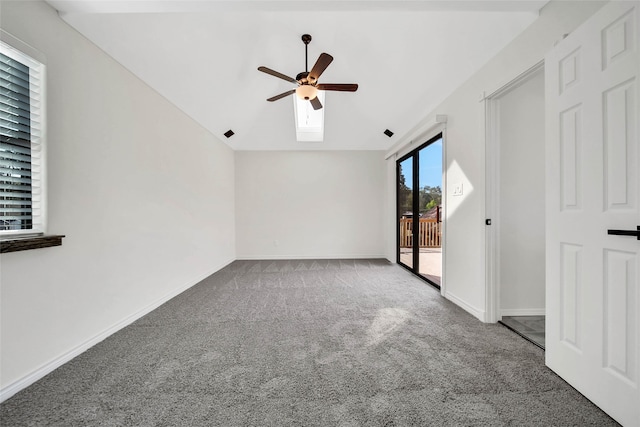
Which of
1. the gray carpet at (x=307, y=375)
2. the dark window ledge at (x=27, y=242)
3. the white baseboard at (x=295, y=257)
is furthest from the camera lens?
the white baseboard at (x=295, y=257)

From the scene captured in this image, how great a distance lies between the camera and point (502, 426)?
1.25 metres

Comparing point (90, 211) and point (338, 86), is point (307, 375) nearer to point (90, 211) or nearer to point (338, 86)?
point (90, 211)

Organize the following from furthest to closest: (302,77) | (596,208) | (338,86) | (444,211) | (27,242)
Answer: (444,211) → (338,86) → (302,77) → (27,242) → (596,208)

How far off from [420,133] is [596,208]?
Answer: 253 centimetres

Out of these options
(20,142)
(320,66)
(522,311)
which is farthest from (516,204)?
(20,142)

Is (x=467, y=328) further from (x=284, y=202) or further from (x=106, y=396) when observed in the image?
(x=284, y=202)

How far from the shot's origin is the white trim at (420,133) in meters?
3.17

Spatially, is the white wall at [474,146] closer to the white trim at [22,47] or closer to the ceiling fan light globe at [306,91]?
the ceiling fan light globe at [306,91]

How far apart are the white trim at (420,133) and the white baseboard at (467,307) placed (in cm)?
198

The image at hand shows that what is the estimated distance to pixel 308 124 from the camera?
5.16 metres

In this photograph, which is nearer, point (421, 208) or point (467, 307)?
point (467, 307)

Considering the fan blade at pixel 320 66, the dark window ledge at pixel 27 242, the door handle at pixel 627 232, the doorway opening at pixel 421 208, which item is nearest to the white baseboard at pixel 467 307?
the doorway opening at pixel 421 208

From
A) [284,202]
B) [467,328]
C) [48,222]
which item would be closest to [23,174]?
[48,222]

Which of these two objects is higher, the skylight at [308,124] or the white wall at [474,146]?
the skylight at [308,124]
